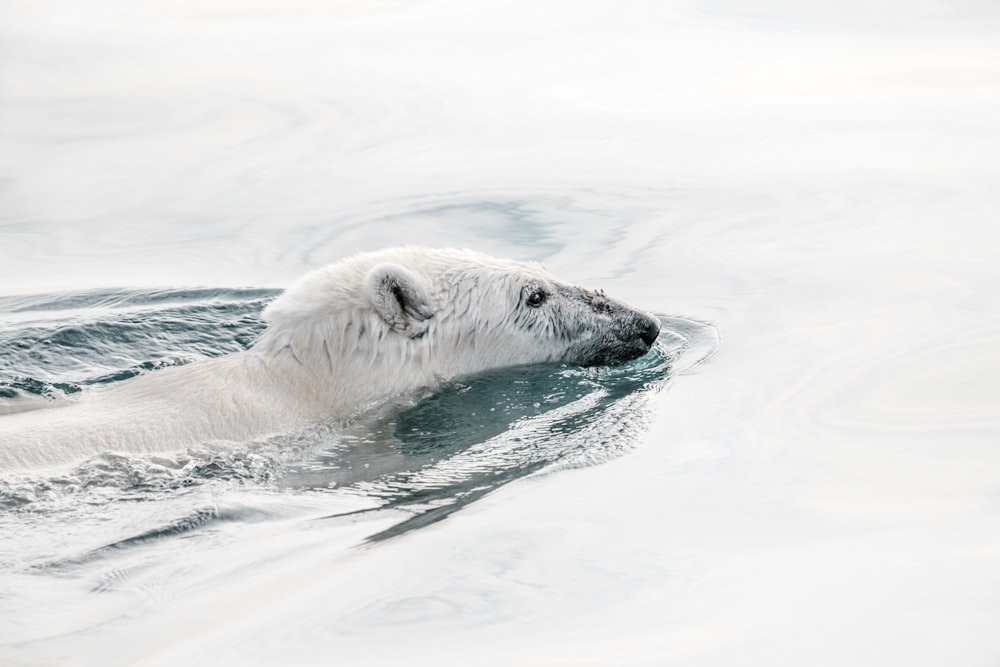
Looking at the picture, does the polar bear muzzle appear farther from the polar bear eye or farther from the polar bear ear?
the polar bear ear

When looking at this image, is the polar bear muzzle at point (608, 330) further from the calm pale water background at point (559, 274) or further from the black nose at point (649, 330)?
the calm pale water background at point (559, 274)

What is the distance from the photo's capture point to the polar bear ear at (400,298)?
792cm

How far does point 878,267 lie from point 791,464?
13.9 feet

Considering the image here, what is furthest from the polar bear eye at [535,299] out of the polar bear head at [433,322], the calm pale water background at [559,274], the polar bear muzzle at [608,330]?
the calm pale water background at [559,274]

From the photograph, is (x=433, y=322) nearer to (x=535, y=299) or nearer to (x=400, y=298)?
(x=400, y=298)

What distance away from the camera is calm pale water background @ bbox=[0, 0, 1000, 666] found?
5.20 metres

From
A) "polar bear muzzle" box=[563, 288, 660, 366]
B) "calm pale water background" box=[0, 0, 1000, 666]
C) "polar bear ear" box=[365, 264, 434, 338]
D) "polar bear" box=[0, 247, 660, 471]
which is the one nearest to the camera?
"calm pale water background" box=[0, 0, 1000, 666]

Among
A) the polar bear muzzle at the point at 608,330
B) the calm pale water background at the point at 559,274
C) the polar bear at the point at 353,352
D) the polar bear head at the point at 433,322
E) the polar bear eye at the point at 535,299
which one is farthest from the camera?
the polar bear muzzle at the point at 608,330

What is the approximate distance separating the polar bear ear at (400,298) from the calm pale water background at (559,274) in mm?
535

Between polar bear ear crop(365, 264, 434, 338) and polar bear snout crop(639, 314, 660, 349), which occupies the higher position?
polar bear ear crop(365, 264, 434, 338)

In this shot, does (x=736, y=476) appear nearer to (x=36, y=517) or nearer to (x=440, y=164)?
(x=36, y=517)

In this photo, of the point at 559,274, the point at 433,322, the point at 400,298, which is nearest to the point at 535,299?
the point at 433,322

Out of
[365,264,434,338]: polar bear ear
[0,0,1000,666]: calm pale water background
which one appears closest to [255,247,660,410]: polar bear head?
[365,264,434,338]: polar bear ear

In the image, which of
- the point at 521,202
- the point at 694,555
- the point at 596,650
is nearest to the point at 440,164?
the point at 521,202
